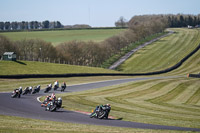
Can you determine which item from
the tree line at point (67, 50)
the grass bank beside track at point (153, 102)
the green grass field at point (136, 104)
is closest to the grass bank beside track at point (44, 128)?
the green grass field at point (136, 104)

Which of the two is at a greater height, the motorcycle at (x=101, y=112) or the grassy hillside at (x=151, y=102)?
the motorcycle at (x=101, y=112)

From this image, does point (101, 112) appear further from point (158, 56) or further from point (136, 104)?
point (158, 56)

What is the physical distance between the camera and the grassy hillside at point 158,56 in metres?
112

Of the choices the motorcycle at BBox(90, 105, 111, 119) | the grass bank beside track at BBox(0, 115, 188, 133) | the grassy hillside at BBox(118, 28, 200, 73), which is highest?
the grass bank beside track at BBox(0, 115, 188, 133)

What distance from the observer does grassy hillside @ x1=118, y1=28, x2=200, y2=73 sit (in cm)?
11231

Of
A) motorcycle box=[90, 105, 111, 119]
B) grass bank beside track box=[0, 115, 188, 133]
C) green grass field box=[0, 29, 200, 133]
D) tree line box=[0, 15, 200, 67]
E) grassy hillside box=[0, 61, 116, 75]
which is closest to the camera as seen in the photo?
grass bank beside track box=[0, 115, 188, 133]

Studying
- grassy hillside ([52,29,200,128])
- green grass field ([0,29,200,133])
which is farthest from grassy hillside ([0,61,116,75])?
grassy hillside ([52,29,200,128])

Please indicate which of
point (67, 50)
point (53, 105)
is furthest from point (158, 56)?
point (53, 105)

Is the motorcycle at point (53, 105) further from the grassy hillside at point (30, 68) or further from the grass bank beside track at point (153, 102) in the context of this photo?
the grassy hillside at point (30, 68)

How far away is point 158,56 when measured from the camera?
131m

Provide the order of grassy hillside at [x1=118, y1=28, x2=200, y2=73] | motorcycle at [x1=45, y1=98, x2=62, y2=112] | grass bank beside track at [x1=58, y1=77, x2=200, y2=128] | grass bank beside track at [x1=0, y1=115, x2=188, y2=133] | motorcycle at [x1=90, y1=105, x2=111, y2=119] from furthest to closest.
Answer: grassy hillside at [x1=118, y1=28, x2=200, y2=73] < motorcycle at [x1=45, y1=98, x2=62, y2=112] < grass bank beside track at [x1=58, y1=77, x2=200, y2=128] < motorcycle at [x1=90, y1=105, x2=111, y2=119] < grass bank beside track at [x1=0, y1=115, x2=188, y2=133]

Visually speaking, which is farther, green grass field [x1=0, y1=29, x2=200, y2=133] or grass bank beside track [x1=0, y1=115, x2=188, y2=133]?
green grass field [x1=0, y1=29, x2=200, y2=133]

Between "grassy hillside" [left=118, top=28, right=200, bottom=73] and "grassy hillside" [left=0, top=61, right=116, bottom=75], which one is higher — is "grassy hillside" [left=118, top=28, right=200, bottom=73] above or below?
below

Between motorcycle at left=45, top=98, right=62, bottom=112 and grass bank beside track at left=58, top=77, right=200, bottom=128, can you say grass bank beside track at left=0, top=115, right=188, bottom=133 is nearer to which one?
grass bank beside track at left=58, top=77, right=200, bottom=128
